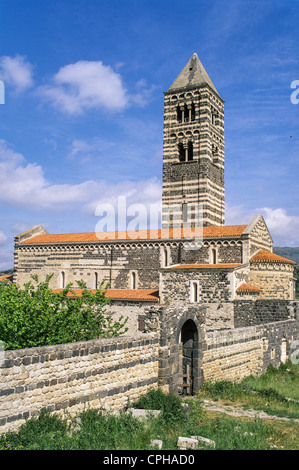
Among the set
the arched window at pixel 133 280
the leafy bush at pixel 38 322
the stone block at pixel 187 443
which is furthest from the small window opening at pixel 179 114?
the stone block at pixel 187 443

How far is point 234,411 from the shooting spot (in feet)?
38.4

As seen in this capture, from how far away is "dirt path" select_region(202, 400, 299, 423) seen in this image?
11.3m

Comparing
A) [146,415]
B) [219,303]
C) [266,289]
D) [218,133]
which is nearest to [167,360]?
[146,415]

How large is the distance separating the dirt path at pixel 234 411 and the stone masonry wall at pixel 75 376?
1.76 metres

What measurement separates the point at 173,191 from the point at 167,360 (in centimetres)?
2648

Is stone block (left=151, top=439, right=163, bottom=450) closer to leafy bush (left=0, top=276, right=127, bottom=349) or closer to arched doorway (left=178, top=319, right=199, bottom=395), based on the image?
arched doorway (left=178, top=319, right=199, bottom=395)

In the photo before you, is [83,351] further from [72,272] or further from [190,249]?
[72,272]

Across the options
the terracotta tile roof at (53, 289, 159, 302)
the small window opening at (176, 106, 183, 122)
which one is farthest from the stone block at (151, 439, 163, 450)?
the small window opening at (176, 106, 183, 122)

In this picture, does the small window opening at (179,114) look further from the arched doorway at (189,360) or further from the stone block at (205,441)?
the stone block at (205,441)

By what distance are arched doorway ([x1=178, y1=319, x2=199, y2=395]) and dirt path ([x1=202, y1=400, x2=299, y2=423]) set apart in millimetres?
983

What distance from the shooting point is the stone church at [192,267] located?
1418 centimetres

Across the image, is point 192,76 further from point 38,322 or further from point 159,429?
point 159,429

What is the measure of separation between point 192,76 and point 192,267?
2064 centimetres
